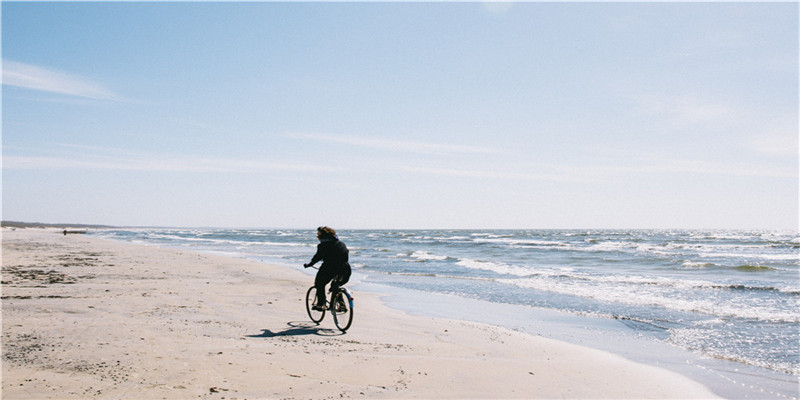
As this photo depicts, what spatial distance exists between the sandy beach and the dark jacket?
1249 millimetres

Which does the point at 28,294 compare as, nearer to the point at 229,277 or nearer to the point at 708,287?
the point at 229,277

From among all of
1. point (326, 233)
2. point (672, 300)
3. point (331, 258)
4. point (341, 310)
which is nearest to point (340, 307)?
point (341, 310)

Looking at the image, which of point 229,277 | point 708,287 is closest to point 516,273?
point 708,287

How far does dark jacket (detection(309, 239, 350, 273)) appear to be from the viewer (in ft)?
29.7

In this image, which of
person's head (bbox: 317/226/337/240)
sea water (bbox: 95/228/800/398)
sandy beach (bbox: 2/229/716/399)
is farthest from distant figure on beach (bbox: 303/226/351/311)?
sea water (bbox: 95/228/800/398)

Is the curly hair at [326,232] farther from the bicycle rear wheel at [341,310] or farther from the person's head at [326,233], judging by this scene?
the bicycle rear wheel at [341,310]

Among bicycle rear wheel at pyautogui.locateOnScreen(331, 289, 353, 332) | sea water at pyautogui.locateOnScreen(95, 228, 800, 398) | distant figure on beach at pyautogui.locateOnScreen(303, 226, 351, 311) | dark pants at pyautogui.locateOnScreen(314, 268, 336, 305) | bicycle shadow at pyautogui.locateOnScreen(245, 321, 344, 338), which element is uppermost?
distant figure on beach at pyautogui.locateOnScreen(303, 226, 351, 311)

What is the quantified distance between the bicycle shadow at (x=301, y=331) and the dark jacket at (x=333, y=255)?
3.87 feet

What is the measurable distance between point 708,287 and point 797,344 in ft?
31.8

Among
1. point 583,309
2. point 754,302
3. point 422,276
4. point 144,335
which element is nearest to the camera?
point 144,335

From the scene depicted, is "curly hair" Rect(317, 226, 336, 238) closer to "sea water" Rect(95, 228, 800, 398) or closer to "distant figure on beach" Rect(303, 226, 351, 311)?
"distant figure on beach" Rect(303, 226, 351, 311)

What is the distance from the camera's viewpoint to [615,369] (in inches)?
277

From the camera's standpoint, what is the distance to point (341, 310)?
29.8 feet

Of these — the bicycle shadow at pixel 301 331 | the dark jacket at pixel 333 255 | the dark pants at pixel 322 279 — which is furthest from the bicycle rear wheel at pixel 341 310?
the dark jacket at pixel 333 255
